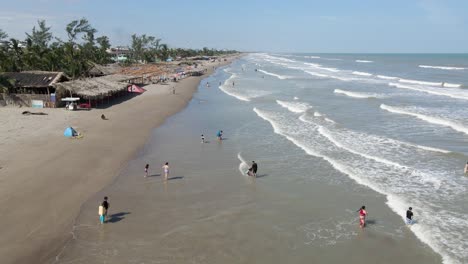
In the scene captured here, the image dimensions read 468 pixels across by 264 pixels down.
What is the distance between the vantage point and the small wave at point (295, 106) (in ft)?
121

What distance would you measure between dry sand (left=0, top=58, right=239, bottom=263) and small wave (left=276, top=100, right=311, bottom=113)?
1144 centimetres

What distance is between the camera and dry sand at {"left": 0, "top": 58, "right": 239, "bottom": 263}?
12226 mm

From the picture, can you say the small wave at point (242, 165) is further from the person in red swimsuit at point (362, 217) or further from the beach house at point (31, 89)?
the beach house at point (31, 89)

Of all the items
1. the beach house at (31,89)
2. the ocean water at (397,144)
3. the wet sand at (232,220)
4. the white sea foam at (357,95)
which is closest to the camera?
the wet sand at (232,220)

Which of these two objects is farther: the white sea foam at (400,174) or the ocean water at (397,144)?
the ocean water at (397,144)

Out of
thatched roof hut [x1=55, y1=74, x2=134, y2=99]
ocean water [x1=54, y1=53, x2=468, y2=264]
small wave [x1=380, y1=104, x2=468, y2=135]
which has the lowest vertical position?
ocean water [x1=54, y1=53, x2=468, y2=264]

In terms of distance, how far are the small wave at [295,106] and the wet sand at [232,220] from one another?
16189 mm

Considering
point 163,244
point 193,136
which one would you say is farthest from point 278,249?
point 193,136

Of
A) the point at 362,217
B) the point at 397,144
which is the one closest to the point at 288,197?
the point at 362,217

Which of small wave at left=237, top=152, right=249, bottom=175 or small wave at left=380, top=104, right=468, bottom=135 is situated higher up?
small wave at left=380, top=104, right=468, bottom=135

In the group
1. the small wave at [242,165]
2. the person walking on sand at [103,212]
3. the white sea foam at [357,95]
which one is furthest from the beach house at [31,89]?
the white sea foam at [357,95]

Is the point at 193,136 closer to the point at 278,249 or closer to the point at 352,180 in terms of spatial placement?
the point at 352,180

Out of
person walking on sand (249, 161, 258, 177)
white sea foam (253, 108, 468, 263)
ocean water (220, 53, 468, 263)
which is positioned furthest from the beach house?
person walking on sand (249, 161, 258, 177)

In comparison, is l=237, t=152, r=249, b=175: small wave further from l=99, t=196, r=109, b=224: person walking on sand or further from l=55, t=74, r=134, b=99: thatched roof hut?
l=55, t=74, r=134, b=99: thatched roof hut
